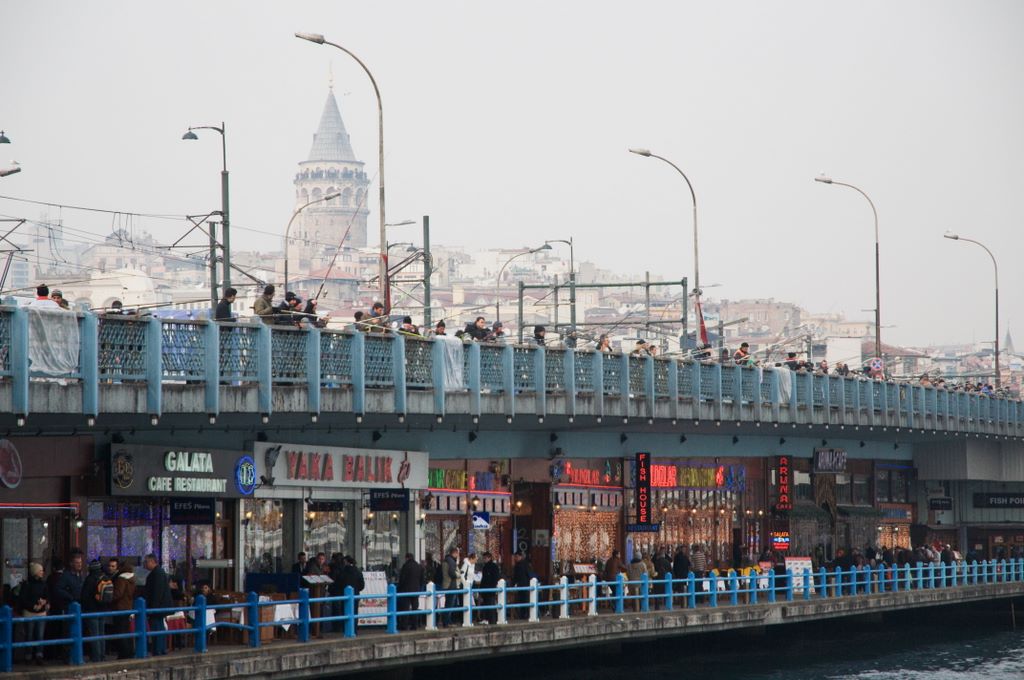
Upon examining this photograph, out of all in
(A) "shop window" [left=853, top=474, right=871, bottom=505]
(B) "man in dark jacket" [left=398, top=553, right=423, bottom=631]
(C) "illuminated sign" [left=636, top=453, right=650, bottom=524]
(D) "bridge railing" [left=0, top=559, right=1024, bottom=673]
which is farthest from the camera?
(A) "shop window" [left=853, top=474, right=871, bottom=505]

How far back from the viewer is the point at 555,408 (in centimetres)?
3884

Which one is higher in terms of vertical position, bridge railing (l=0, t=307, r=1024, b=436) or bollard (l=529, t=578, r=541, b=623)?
bridge railing (l=0, t=307, r=1024, b=436)

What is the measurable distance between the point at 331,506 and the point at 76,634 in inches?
566

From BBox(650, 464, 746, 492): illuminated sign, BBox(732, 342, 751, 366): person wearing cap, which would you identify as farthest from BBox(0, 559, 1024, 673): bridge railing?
BBox(732, 342, 751, 366): person wearing cap

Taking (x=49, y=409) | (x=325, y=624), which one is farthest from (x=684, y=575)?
(x=49, y=409)

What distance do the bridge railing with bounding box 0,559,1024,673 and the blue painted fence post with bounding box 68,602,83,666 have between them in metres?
0.01

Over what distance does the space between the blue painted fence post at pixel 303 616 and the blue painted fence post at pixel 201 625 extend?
247cm

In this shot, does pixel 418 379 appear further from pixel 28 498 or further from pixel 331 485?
pixel 28 498

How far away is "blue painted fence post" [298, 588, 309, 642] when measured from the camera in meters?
29.5

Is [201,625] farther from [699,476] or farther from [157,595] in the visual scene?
[699,476]

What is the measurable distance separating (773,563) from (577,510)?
24.8 feet

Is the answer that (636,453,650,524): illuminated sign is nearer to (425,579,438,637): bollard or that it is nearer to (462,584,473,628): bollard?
(425,579,438,637): bollard

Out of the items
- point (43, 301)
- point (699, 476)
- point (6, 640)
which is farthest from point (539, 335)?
point (6, 640)

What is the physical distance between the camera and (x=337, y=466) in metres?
38.2
